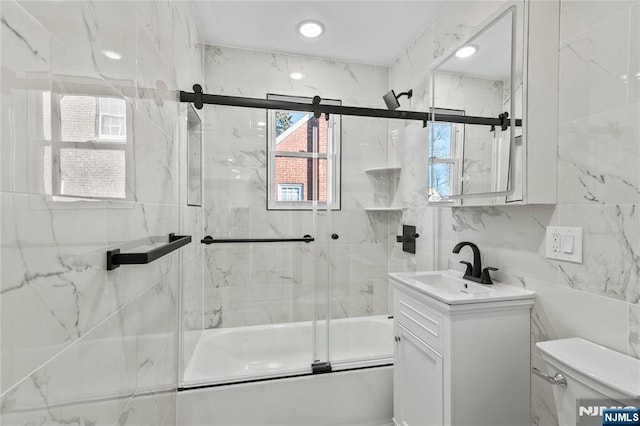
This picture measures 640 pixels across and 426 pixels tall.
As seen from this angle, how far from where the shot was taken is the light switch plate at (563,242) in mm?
1152

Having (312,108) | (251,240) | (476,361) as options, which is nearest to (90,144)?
(312,108)

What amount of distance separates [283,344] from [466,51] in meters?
2.33

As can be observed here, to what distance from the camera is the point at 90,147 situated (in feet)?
2.41

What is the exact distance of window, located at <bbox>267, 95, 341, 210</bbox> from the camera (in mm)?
2277

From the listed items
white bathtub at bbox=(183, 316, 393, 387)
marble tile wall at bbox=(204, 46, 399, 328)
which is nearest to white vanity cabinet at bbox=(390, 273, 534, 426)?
white bathtub at bbox=(183, 316, 393, 387)

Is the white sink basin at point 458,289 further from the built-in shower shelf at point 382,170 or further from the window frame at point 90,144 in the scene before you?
the window frame at point 90,144

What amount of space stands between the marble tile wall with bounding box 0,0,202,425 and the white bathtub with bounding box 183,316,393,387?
35.5 inches

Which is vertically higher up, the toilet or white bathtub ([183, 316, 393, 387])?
the toilet

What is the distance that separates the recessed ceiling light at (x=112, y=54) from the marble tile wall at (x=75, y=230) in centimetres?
1

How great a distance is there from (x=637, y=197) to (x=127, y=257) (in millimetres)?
1564

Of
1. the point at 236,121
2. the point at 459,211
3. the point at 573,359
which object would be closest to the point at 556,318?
the point at 573,359

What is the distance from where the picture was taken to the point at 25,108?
1.72 feet

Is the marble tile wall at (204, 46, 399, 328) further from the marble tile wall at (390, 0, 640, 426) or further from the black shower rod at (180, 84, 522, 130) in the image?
the marble tile wall at (390, 0, 640, 426)

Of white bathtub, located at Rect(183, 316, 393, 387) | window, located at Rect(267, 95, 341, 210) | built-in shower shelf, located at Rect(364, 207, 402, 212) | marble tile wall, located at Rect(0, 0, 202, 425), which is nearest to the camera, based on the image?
marble tile wall, located at Rect(0, 0, 202, 425)
